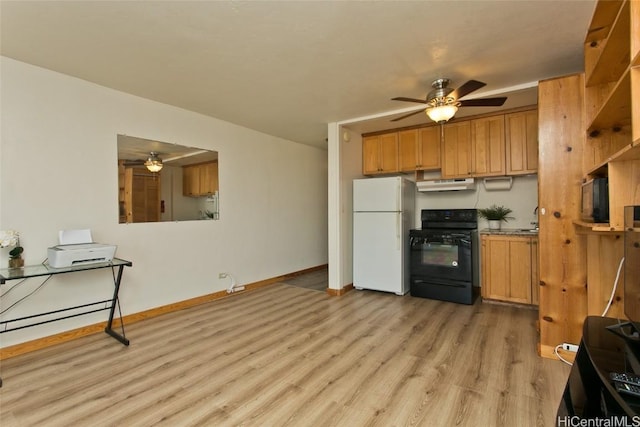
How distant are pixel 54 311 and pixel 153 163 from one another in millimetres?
1705

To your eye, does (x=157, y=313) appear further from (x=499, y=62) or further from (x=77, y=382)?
(x=499, y=62)

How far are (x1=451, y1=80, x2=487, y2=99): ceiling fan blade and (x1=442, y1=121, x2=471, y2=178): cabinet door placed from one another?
1481 millimetres

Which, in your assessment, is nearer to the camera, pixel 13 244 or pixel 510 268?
pixel 13 244

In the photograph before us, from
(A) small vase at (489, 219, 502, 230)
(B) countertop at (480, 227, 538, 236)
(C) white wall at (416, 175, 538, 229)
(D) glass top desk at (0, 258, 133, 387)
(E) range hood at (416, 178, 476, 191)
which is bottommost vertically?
(D) glass top desk at (0, 258, 133, 387)

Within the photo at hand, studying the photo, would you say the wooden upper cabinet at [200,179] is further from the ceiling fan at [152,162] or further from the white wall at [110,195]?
the ceiling fan at [152,162]

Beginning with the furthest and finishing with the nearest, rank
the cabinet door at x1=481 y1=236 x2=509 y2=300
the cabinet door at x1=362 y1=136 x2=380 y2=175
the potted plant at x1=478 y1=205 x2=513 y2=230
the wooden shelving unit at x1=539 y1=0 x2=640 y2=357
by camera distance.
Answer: the cabinet door at x1=362 y1=136 x2=380 y2=175
the potted plant at x1=478 y1=205 x2=513 y2=230
the cabinet door at x1=481 y1=236 x2=509 y2=300
the wooden shelving unit at x1=539 y1=0 x2=640 y2=357

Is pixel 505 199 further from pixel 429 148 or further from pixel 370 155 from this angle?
pixel 370 155

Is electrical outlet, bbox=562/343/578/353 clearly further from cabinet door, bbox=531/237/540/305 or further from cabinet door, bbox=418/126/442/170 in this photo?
cabinet door, bbox=418/126/442/170

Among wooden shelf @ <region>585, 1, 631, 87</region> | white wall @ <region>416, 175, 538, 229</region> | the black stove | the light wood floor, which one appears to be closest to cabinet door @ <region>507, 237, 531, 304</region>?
the light wood floor

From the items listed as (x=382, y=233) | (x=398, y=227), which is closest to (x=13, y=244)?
(x=382, y=233)

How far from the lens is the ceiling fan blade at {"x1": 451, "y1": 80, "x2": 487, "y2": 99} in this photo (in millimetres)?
2381

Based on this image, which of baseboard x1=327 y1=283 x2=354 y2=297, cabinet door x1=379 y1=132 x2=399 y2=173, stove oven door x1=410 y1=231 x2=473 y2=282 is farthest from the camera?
cabinet door x1=379 y1=132 x2=399 y2=173

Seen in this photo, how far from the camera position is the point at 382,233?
4254mm

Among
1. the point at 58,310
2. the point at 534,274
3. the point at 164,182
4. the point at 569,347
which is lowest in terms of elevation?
the point at 569,347
